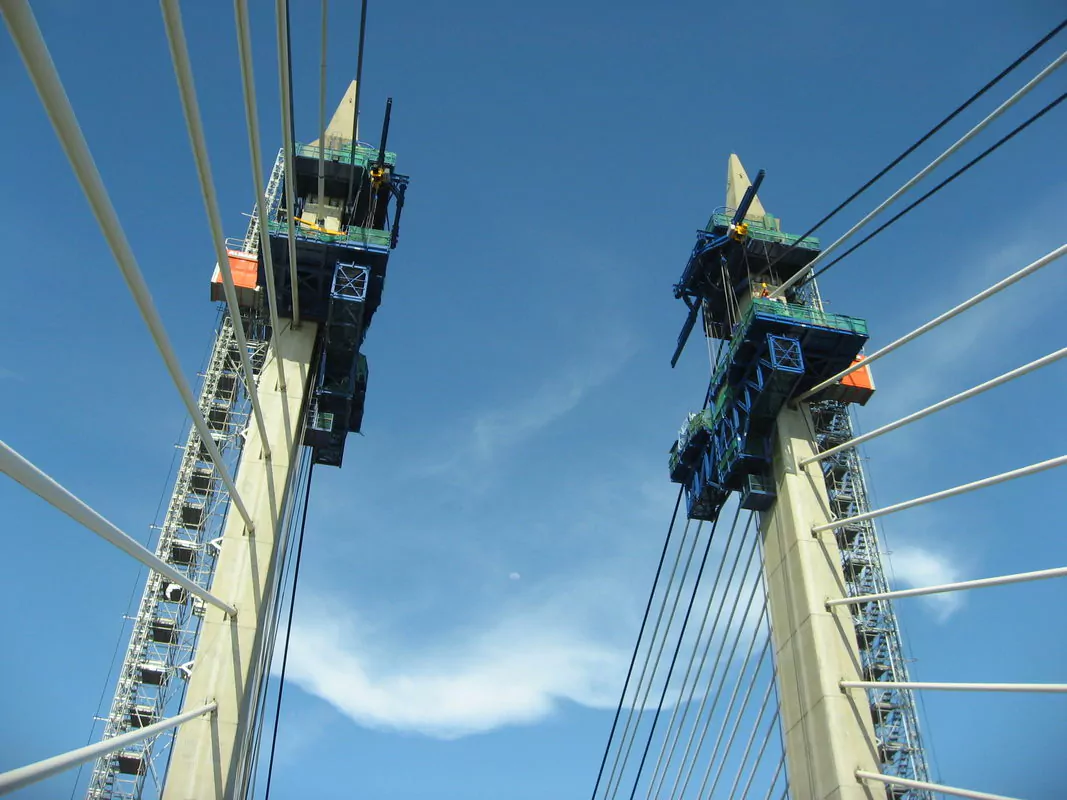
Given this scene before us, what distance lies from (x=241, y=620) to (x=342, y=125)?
19914 mm

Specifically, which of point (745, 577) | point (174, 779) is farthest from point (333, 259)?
point (745, 577)

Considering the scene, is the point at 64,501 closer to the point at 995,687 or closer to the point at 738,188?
the point at 995,687

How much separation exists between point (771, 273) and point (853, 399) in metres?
5.99

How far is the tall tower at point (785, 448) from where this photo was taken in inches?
890

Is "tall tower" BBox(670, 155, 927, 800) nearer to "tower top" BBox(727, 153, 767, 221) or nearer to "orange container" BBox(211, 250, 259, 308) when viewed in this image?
"tower top" BBox(727, 153, 767, 221)

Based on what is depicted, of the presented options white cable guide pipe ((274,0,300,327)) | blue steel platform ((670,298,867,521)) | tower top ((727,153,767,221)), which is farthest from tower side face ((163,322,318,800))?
tower top ((727,153,767,221))

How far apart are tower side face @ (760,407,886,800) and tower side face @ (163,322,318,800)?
15.3 metres

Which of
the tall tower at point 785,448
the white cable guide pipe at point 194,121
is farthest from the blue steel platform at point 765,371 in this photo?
the white cable guide pipe at point 194,121

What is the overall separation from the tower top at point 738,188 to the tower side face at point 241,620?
19910 mm

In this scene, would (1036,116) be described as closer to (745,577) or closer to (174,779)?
(745,577)

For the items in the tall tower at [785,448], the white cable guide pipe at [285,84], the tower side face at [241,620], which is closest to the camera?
the white cable guide pipe at [285,84]

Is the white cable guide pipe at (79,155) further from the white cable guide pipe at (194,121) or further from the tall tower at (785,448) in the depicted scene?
the tall tower at (785,448)

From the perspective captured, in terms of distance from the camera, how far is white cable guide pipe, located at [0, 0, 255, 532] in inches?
247

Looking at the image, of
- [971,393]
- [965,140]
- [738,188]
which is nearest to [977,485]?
[971,393]
